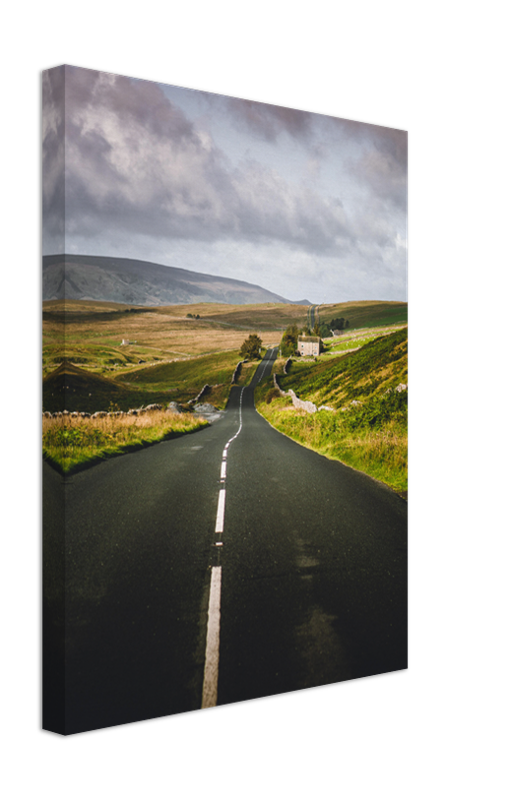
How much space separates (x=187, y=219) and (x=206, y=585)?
8.28 ft

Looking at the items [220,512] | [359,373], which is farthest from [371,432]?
[220,512]

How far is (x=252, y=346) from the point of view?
4020 millimetres

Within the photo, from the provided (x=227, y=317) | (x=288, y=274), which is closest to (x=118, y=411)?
(x=227, y=317)

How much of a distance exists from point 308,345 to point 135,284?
154 centimetres

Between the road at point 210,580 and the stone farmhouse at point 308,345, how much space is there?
2.19ft

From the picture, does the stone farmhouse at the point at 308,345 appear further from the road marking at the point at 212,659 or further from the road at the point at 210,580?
the road marking at the point at 212,659

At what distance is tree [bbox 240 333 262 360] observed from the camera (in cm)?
400

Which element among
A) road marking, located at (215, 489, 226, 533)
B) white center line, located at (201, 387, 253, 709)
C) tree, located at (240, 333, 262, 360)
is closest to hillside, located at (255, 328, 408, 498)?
tree, located at (240, 333, 262, 360)

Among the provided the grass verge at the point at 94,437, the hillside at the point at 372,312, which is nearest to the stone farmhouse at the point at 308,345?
the hillside at the point at 372,312

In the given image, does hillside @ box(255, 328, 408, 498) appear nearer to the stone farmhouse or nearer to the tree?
the stone farmhouse

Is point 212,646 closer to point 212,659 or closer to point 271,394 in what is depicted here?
point 212,659

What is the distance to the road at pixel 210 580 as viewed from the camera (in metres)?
2.82
